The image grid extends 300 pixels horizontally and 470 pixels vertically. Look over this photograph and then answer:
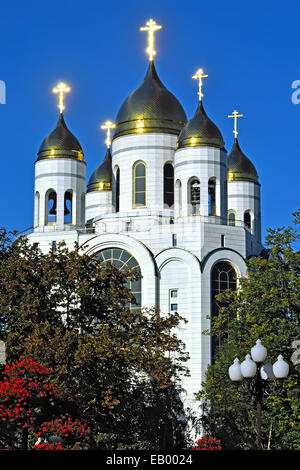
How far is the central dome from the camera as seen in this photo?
160 ft

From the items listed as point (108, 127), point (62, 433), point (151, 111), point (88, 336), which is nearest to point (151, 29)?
point (151, 111)

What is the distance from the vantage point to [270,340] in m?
31.3

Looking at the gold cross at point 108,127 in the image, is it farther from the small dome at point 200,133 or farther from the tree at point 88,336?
the tree at point 88,336

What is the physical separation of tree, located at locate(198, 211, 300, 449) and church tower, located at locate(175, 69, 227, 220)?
10.2 m

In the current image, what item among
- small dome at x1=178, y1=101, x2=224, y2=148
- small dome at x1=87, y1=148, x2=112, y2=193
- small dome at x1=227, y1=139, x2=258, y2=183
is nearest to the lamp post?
small dome at x1=178, y1=101, x2=224, y2=148

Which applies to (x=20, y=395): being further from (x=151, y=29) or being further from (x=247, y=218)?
(x=247, y=218)

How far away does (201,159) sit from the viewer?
46531 millimetres

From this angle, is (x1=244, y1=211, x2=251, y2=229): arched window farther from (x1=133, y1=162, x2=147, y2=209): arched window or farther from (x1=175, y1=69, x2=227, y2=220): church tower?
(x1=133, y1=162, x2=147, y2=209): arched window

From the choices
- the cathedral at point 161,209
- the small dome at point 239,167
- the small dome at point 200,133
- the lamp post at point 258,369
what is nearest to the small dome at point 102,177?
the cathedral at point 161,209

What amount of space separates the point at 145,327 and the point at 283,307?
481cm

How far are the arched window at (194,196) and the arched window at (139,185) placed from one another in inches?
95.6

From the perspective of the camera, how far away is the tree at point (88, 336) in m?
30.6
